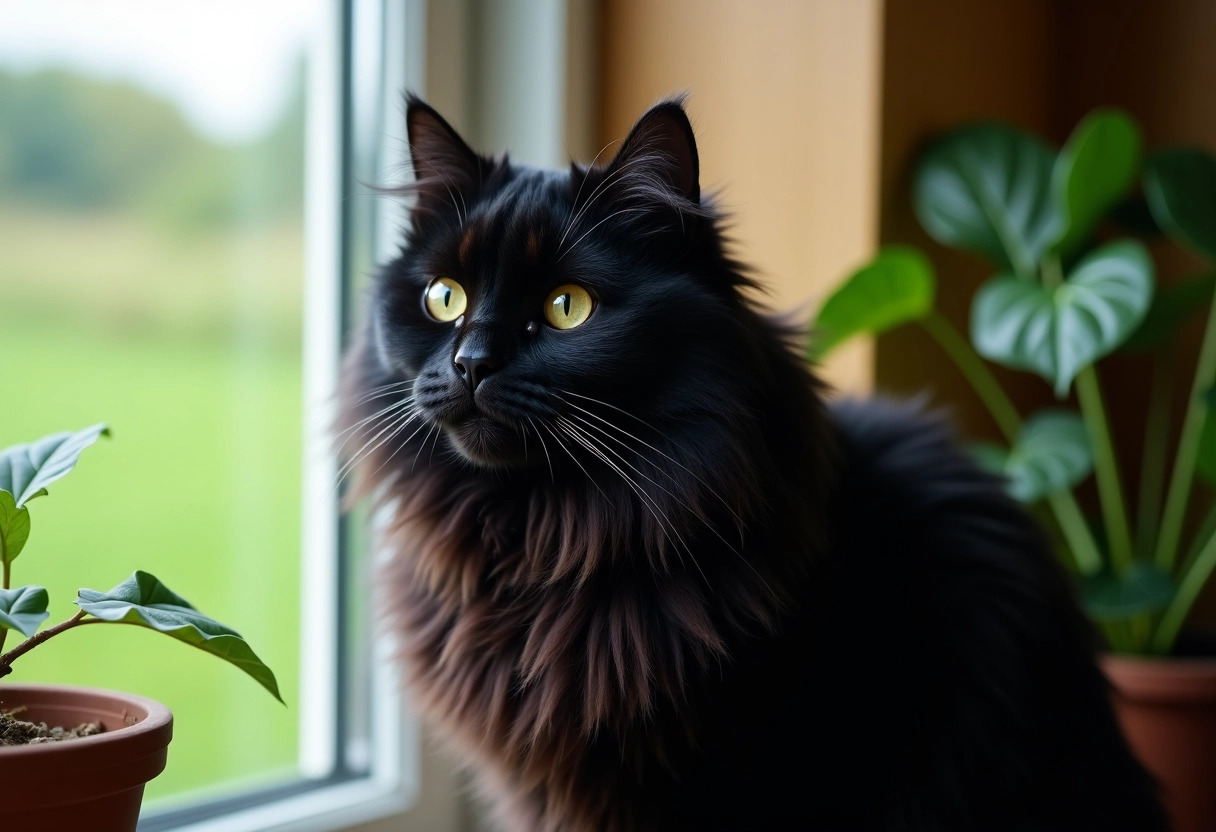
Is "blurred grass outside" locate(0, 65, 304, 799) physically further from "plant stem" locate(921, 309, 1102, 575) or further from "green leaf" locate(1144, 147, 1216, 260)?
"green leaf" locate(1144, 147, 1216, 260)

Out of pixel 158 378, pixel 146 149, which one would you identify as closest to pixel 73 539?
pixel 158 378

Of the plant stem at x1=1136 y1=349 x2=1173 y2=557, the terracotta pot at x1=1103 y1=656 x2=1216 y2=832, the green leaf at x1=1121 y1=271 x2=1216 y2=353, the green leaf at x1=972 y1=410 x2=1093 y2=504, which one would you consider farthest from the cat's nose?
the plant stem at x1=1136 y1=349 x2=1173 y2=557

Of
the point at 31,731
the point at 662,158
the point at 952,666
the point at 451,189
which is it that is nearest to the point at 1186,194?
the point at 952,666

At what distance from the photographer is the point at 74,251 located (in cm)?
138

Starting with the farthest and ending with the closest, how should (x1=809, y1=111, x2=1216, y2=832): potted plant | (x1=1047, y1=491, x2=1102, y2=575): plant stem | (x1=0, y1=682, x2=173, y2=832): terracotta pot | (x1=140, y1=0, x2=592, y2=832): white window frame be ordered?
1. (x1=1047, y1=491, x2=1102, y2=575): plant stem
2. (x1=140, y1=0, x2=592, y2=832): white window frame
3. (x1=809, y1=111, x2=1216, y2=832): potted plant
4. (x1=0, y1=682, x2=173, y2=832): terracotta pot

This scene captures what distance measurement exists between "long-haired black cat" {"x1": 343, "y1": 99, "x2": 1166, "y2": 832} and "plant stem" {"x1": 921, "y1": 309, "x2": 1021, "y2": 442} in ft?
2.28

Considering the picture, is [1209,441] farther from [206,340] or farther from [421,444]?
[206,340]

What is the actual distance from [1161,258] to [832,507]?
136 centimetres

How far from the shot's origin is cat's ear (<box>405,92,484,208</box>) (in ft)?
3.76

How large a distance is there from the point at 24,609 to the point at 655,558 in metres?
0.56

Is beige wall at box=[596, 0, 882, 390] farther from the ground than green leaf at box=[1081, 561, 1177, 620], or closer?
farther from the ground

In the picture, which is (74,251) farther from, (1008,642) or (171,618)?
(1008,642)

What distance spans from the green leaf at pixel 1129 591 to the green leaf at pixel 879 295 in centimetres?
51

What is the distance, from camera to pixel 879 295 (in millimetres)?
1505
